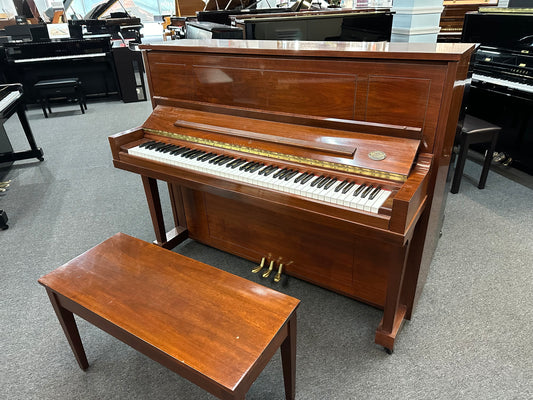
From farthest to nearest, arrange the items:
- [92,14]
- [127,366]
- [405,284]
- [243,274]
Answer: [92,14] < [243,274] < [405,284] < [127,366]

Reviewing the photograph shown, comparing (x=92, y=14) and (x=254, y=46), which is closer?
(x=254, y=46)

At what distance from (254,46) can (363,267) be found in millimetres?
1145

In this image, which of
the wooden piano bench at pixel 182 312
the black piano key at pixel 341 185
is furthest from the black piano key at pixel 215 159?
the black piano key at pixel 341 185

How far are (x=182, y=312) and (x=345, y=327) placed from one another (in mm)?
876

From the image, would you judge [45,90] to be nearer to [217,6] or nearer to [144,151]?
[217,6]

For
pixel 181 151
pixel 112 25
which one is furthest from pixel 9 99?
pixel 112 25

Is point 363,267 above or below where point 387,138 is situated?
below

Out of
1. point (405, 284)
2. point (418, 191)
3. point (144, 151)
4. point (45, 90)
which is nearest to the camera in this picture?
point (418, 191)

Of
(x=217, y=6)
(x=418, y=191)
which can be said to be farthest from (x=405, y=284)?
(x=217, y=6)

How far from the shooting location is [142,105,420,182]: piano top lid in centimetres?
138

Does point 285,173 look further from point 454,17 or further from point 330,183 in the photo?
point 454,17

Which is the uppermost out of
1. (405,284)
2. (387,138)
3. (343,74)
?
(343,74)

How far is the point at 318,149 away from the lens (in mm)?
1514

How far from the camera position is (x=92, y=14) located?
23.7 ft
